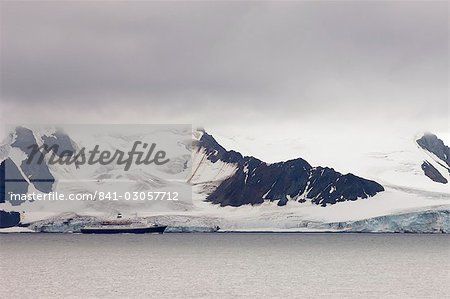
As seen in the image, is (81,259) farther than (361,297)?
Yes

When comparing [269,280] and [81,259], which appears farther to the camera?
[81,259]

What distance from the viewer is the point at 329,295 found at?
59844mm

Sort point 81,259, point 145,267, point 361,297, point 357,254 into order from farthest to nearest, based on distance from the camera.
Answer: point 357,254 → point 81,259 → point 145,267 → point 361,297

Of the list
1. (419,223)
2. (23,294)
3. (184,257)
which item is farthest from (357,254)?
(419,223)

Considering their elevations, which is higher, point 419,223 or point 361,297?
point 419,223

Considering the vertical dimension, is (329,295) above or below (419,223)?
below

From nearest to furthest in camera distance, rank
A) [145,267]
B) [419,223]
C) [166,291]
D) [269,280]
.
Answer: [166,291], [269,280], [145,267], [419,223]

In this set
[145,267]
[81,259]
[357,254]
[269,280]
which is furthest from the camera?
[357,254]

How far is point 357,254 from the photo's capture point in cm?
11594

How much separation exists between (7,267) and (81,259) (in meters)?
15.3

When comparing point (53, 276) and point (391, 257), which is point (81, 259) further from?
point (391, 257)

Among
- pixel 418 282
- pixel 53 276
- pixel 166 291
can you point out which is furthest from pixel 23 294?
pixel 418 282

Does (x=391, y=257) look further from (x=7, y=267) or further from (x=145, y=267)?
(x=7, y=267)

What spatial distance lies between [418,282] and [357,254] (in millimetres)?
44654
